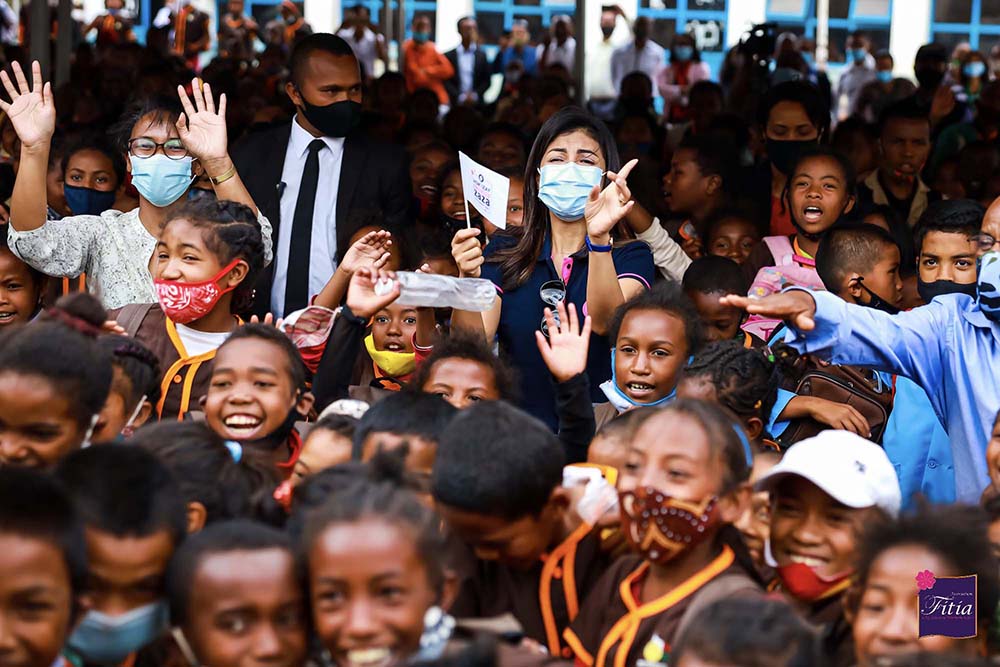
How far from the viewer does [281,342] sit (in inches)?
169

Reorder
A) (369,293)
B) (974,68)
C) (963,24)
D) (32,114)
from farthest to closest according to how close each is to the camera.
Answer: (963,24), (974,68), (32,114), (369,293)

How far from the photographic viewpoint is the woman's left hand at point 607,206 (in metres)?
4.75

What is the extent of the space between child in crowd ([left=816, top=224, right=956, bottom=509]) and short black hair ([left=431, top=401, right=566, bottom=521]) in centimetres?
151

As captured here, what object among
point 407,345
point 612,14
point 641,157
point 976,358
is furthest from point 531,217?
point 612,14

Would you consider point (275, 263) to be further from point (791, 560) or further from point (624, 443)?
point (791, 560)

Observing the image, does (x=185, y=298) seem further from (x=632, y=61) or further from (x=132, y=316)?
(x=632, y=61)

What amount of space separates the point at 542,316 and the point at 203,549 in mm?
2329

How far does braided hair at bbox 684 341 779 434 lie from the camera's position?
4566mm

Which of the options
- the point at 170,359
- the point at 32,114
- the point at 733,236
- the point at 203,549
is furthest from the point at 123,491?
the point at 733,236

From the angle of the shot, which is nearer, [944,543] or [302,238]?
[944,543]

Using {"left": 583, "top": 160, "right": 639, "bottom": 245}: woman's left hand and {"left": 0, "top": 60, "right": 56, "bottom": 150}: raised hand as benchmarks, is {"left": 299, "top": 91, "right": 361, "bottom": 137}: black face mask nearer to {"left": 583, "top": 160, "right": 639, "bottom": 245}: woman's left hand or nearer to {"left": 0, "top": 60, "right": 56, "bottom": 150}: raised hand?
{"left": 0, "top": 60, "right": 56, "bottom": 150}: raised hand

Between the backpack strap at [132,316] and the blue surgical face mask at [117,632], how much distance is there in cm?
183

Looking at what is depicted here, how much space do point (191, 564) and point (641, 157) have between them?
225 inches

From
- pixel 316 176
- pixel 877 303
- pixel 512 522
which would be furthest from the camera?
pixel 316 176
